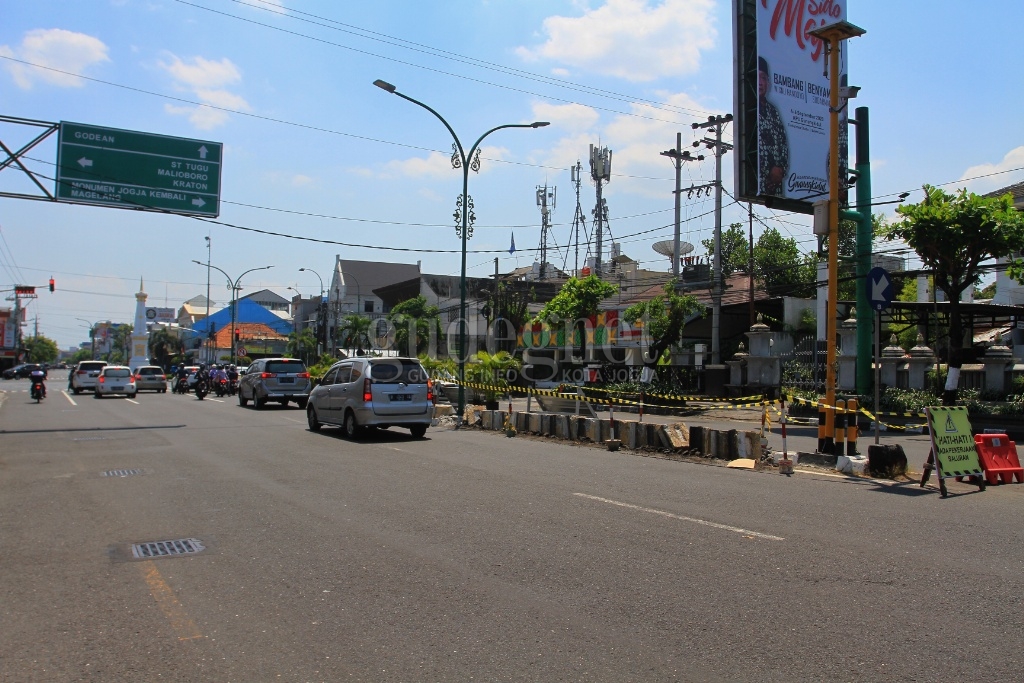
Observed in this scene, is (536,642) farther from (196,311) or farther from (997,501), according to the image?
(196,311)

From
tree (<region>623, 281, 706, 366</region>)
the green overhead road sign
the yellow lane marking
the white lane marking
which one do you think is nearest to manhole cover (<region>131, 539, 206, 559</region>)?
the yellow lane marking

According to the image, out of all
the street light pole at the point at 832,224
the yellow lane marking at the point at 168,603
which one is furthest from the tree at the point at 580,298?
the yellow lane marking at the point at 168,603

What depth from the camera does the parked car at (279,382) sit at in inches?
1128

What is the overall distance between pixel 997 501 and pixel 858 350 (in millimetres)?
15830

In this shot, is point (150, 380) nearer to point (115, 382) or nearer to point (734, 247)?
point (115, 382)

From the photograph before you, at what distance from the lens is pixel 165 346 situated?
109 m

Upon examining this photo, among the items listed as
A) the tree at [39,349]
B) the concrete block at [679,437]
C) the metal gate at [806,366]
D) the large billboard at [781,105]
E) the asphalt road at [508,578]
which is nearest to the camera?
the asphalt road at [508,578]

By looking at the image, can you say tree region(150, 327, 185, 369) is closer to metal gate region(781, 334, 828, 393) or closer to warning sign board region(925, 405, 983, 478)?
metal gate region(781, 334, 828, 393)

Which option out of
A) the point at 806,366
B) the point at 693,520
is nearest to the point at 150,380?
the point at 806,366

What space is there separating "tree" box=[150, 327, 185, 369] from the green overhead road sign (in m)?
91.3

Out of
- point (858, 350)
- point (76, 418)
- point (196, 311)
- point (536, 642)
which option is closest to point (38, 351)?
point (196, 311)

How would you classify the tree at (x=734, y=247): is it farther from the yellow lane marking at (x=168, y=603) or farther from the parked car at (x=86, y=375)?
the yellow lane marking at (x=168, y=603)

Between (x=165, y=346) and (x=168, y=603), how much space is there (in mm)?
112089

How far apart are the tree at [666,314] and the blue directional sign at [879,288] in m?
20.9
